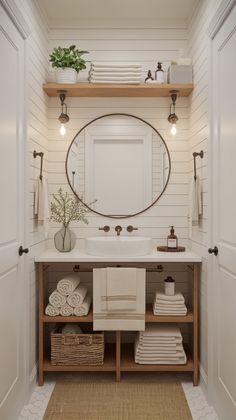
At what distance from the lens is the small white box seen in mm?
3162

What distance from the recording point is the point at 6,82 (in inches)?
87.0

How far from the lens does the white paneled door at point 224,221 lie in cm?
218

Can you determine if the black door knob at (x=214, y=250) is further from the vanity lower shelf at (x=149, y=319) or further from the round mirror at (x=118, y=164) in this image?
the round mirror at (x=118, y=164)

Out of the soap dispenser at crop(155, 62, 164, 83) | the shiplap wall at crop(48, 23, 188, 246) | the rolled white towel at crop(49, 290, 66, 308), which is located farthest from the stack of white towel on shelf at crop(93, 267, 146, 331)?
the soap dispenser at crop(155, 62, 164, 83)

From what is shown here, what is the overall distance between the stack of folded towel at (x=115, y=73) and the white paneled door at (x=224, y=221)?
0.77 m

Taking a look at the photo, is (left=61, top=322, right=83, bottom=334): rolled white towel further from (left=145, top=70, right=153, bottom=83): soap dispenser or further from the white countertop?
(left=145, top=70, right=153, bottom=83): soap dispenser

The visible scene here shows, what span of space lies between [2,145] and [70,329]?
1537 millimetres

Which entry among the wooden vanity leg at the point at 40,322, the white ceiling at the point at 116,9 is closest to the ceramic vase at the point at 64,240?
the wooden vanity leg at the point at 40,322

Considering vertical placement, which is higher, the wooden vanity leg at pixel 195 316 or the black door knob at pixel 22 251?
the black door knob at pixel 22 251

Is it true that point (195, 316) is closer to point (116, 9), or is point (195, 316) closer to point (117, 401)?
point (117, 401)

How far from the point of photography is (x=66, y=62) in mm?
3164

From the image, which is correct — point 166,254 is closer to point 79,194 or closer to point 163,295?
point 163,295

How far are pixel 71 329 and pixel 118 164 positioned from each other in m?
1.35

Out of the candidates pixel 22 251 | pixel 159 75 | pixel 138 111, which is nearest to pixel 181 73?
pixel 159 75
